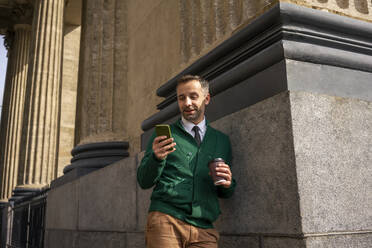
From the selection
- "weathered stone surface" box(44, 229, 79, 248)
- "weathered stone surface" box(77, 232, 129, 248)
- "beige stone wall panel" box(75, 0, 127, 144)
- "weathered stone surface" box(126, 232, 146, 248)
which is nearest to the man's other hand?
"weathered stone surface" box(126, 232, 146, 248)

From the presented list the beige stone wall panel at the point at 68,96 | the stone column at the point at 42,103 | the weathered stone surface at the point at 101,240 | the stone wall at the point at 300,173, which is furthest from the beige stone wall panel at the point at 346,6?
the beige stone wall panel at the point at 68,96

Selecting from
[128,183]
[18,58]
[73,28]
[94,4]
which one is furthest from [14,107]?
[128,183]

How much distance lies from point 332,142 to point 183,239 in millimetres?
1365

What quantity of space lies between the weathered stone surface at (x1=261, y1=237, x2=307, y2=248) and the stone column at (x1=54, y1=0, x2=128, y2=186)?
241 inches

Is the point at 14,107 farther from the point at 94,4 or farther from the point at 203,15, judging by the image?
the point at 203,15

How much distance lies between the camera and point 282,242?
2.94m

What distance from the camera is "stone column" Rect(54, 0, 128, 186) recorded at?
8.99 metres

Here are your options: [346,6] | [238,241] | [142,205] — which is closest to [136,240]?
[142,205]

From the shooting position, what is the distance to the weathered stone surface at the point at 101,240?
20.5 ft

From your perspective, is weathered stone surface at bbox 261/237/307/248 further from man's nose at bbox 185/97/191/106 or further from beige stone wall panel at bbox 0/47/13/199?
beige stone wall panel at bbox 0/47/13/199

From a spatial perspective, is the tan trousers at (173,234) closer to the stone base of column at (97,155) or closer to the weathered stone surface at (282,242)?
the weathered stone surface at (282,242)

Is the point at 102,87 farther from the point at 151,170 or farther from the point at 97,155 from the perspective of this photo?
the point at 151,170

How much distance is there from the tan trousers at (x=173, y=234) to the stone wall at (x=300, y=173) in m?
0.52

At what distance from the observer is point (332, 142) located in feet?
10.3
